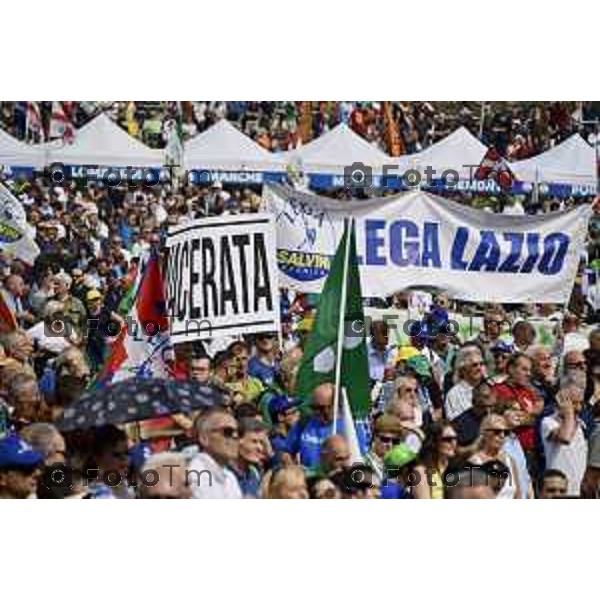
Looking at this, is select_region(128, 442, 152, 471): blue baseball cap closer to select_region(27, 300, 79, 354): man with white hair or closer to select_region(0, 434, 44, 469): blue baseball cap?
select_region(0, 434, 44, 469): blue baseball cap

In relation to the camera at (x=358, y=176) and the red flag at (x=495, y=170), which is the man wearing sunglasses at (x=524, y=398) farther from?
the camera at (x=358, y=176)

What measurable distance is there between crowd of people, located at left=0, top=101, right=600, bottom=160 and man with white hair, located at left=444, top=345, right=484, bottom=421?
0.99 metres

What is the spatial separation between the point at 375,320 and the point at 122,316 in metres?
1.24

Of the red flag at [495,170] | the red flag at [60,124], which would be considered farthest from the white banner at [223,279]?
the red flag at [495,170]

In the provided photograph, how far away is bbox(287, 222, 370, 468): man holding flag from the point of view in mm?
7570

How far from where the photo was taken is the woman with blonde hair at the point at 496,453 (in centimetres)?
761

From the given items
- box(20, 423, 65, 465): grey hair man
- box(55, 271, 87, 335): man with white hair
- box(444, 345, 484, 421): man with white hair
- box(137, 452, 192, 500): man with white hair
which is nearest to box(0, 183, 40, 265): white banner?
box(55, 271, 87, 335): man with white hair

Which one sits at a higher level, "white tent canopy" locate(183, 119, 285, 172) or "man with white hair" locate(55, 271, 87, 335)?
"white tent canopy" locate(183, 119, 285, 172)

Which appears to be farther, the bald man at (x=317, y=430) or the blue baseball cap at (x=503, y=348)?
the blue baseball cap at (x=503, y=348)

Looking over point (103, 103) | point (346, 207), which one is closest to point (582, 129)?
point (346, 207)

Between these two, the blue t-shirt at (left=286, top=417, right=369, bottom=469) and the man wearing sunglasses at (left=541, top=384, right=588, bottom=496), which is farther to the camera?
the man wearing sunglasses at (left=541, top=384, right=588, bottom=496)

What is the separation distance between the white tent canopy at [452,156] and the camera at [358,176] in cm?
16

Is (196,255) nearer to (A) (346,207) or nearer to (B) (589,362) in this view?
(A) (346,207)

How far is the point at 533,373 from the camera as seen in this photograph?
770 cm
